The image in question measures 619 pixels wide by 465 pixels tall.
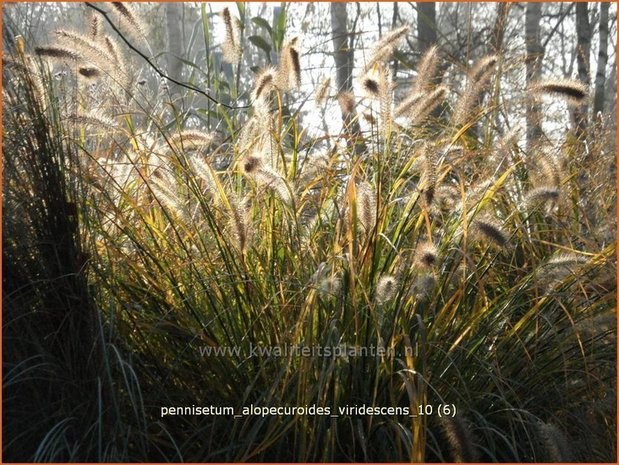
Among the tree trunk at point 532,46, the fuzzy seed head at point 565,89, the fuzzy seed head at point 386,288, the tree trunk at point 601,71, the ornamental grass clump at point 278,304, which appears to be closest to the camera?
the fuzzy seed head at point 386,288

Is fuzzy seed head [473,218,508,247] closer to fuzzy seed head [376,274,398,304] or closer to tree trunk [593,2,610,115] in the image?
fuzzy seed head [376,274,398,304]

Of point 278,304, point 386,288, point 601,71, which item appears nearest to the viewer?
point 386,288

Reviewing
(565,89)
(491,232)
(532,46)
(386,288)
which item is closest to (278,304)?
(386,288)

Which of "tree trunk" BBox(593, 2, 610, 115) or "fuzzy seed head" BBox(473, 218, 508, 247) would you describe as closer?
"fuzzy seed head" BBox(473, 218, 508, 247)

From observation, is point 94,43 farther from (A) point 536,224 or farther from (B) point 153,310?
(A) point 536,224

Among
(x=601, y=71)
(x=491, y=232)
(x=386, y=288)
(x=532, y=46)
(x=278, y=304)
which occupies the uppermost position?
(x=532, y=46)

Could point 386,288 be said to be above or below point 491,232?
below

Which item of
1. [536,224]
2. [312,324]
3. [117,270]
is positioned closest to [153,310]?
[117,270]

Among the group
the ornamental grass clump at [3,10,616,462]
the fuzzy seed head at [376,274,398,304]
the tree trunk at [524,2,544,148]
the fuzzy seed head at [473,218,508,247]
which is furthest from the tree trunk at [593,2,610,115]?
the fuzzy seed head at [376,274,398,304]

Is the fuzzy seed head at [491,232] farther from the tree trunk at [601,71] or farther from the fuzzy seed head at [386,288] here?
the tree trunk at [601,71]

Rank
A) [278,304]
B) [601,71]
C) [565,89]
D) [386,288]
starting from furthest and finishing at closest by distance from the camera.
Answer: [601,71] → [565,89] → [278,304] → [386,288]

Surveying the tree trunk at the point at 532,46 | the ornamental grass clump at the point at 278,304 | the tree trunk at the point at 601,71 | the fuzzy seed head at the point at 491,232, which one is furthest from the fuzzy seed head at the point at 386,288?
the tree trunk at the point at 601,71

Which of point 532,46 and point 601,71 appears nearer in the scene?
point 601,71

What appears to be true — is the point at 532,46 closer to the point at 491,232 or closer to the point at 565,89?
the point at 565,89
